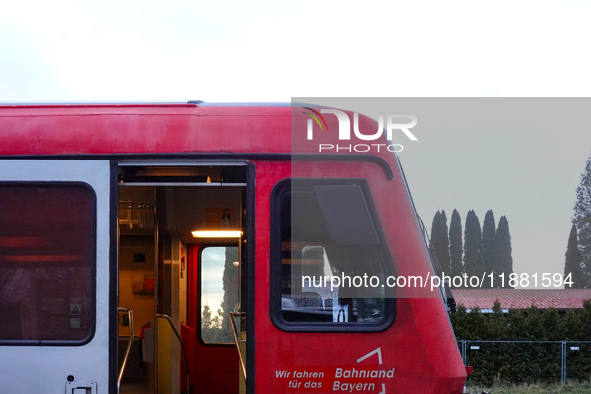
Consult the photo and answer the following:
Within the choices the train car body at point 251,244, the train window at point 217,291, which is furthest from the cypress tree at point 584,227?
the train car body at point 251,244

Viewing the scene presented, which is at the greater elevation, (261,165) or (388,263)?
(261,165)

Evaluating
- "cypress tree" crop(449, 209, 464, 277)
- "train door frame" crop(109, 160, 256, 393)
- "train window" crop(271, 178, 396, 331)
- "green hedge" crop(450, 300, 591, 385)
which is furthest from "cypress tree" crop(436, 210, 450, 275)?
"green hedge" crop(450, 300, 591, 385)

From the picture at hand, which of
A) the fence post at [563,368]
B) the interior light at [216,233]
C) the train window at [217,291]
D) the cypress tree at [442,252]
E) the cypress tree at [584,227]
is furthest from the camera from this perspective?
the fence post at [563,368]

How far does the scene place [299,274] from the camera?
14.3 feet

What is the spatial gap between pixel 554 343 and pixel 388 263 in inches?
804

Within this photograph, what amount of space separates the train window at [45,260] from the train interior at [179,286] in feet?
5.92

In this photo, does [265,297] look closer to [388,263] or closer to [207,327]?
[388,263]

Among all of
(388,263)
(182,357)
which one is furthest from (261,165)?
(182,357)

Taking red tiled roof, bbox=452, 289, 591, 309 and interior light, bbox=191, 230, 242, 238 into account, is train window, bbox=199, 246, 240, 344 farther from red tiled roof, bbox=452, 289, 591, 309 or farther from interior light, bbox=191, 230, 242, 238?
red tiled roof, bbox=452, 289, 591, 309

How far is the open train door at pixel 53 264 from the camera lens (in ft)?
14.1

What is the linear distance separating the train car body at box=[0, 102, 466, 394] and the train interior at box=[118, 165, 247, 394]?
1801 millimetres

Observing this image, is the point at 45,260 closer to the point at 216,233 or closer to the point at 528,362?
the point at 216,233

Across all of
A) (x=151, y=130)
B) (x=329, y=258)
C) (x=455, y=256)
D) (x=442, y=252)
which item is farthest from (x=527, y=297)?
(x=151, y=130)

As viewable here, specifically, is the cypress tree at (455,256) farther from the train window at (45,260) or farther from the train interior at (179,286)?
the train window at (45,260)
